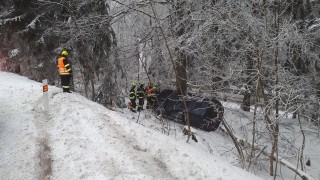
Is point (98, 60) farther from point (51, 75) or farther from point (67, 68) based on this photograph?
point (67, 68)

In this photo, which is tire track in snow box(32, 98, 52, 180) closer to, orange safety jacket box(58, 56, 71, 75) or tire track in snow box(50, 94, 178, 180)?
tire track in snow box(50, 94, 178, 180)

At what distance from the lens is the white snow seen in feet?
16.1

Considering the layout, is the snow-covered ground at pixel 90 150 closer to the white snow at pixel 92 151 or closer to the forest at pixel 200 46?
the white snow at pixel 92 151

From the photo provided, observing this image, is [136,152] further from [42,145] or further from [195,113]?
[195,113]

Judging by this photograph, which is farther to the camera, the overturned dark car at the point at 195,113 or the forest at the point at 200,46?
the overturned dark car at the point at 195,113

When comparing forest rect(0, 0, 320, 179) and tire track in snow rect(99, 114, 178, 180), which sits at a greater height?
forest rect(0, 0, 320, 179)

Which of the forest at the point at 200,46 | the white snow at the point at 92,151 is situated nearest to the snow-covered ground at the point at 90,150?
the white snow at the point at 92,151

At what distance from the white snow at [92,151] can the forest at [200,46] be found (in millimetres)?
2481

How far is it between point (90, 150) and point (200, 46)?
212 inches

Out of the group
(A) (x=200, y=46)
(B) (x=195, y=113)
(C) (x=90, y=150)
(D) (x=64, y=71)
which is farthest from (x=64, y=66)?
(B) (x=195, y=113)

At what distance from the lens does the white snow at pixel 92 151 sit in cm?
492

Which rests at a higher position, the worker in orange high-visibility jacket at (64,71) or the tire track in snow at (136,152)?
the worker in orange high-visibility jacket at (64,71)

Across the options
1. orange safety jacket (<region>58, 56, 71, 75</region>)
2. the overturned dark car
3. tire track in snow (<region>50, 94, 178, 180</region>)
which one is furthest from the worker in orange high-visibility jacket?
the overturned dark car

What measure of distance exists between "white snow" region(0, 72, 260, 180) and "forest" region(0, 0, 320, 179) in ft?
8.14
